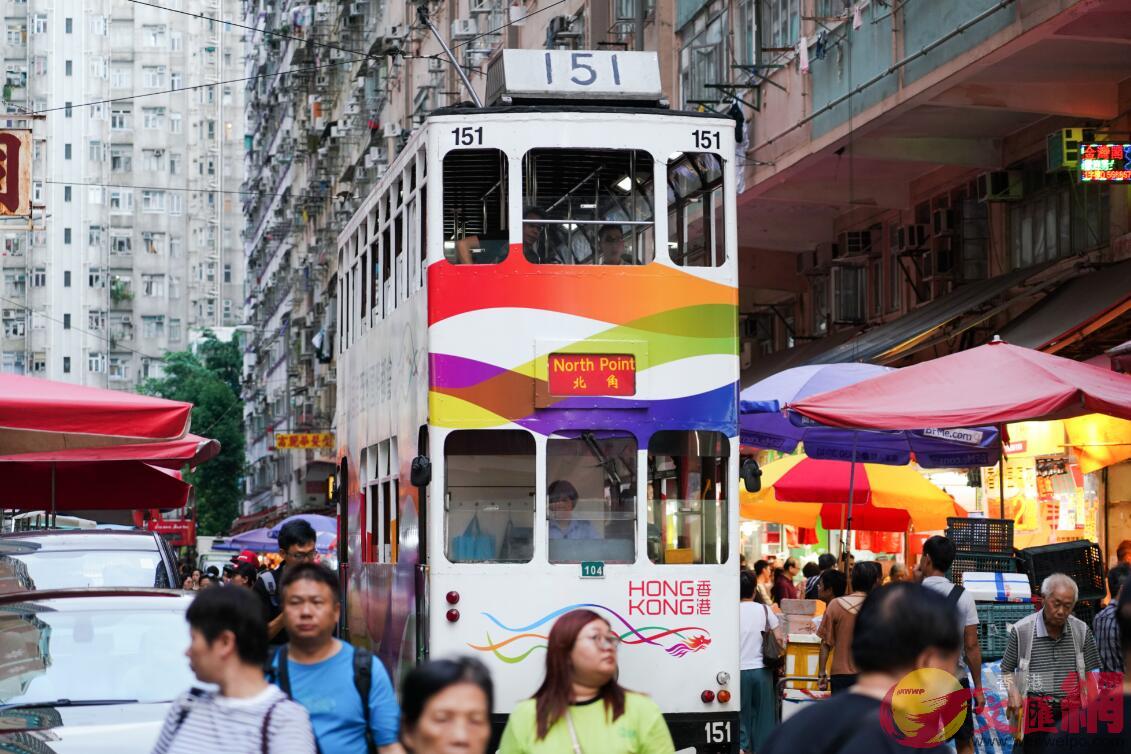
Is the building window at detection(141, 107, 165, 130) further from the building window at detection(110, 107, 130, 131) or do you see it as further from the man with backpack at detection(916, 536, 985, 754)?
the man with backpack at detection(916, 536, 985, 754)

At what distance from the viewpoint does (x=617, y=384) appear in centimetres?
1202

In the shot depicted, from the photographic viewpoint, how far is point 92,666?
8141 millimetres

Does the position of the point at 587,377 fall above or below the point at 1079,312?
below

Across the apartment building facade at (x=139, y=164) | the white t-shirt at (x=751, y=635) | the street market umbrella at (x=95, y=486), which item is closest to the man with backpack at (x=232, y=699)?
the white t-shirt at (x=751, y=635)

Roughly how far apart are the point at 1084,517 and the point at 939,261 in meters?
4.80

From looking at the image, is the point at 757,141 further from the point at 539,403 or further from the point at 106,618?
the point at 106,618

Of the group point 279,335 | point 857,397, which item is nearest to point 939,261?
point 857,397

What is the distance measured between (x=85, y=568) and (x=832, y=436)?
19.6 feet

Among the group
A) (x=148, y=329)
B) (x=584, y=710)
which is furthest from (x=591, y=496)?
(x=148, y=329)

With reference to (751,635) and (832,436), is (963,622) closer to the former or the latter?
(751,635)

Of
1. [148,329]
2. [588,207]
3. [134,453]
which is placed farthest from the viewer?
[148,329]

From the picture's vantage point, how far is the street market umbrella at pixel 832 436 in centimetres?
1523

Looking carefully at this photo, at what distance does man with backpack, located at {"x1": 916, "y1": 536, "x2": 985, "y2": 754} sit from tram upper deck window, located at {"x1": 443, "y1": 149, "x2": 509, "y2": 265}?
3296 mm

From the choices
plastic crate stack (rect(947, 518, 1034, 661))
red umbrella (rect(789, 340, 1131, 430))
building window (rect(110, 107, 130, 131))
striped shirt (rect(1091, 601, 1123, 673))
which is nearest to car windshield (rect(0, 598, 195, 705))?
striped shirt (rect(1091, 601, 1123, 673))
